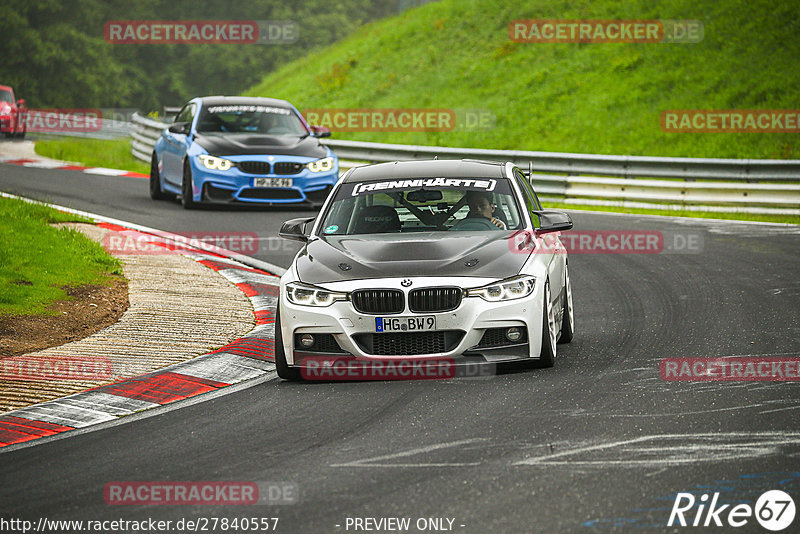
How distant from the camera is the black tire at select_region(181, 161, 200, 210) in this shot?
1827cm

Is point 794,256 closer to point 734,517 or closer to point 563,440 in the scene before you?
point 563,440

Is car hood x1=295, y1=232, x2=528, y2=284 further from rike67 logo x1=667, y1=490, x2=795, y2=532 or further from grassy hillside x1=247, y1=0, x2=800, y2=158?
grassy hillside x1=247, y1=0, x2=800, y2=158

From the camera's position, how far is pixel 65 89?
62.3 m

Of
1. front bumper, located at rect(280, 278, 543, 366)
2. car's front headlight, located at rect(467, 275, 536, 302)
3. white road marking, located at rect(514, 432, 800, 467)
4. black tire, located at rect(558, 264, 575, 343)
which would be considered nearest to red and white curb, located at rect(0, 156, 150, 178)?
black tire, located at rect(558, 264, 575, 343)

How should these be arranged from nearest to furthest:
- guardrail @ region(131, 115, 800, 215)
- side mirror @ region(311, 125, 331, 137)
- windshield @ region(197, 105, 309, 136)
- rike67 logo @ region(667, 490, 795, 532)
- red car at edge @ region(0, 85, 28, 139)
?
rike67 logo @ region(667, 490, 795, 532), windshield @ region(197, 105, 309, 136), side mirror @ region(311, 125, 331, 137), guardrail @ region(131, 115, 800, 215), red car at edge @ region(0, 85, 28, 139)

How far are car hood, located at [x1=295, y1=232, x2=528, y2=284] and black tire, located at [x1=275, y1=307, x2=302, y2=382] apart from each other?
0.40 m

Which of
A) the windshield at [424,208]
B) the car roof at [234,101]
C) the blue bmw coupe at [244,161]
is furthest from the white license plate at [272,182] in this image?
the windshield at [424,208]

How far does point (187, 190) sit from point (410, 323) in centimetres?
1124

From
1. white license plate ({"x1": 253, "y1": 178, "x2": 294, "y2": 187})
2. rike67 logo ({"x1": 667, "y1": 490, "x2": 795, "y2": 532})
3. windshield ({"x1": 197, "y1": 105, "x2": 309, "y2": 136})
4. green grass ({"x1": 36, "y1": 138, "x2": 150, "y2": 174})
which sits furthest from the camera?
green grass ({"x1": 36, "y1": 138, "x2": 150, "y2": 174})

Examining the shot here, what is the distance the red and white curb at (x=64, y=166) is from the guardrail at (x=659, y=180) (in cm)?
523

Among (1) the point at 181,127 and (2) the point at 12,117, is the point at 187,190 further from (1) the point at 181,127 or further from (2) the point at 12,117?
(2) the point at 12,117

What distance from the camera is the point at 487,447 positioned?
20.2 ft

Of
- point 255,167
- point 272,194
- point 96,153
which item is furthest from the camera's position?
point 96,153

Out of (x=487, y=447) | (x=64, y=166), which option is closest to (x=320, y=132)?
(x=64, y=166)
